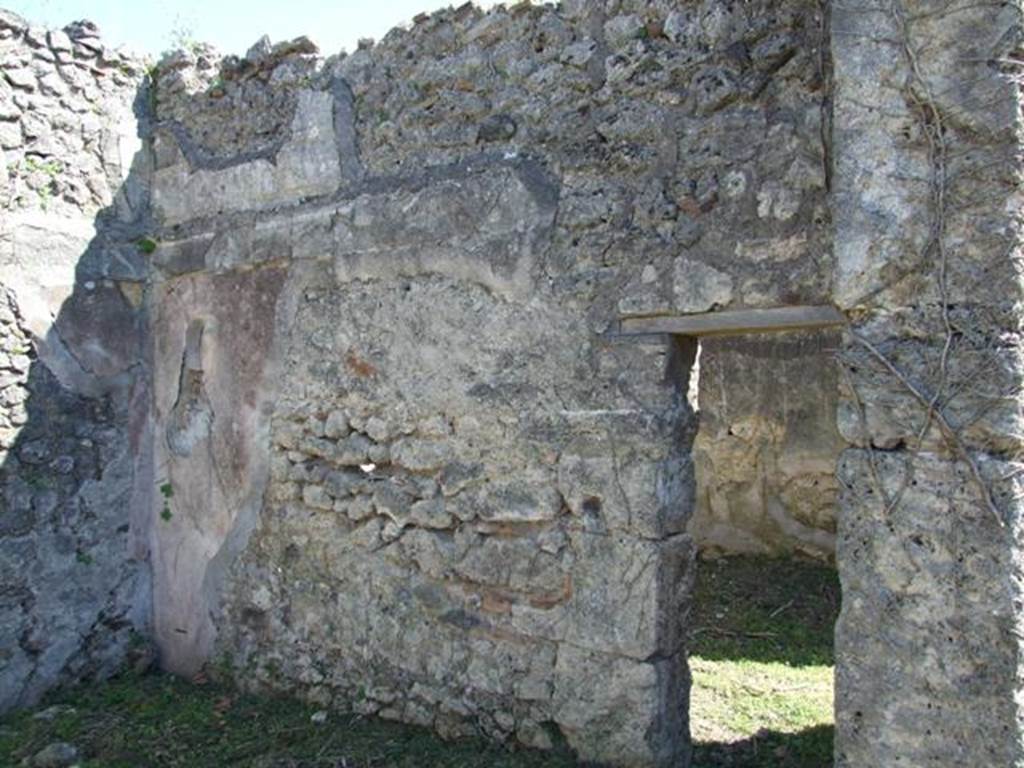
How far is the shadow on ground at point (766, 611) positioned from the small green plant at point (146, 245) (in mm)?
3389

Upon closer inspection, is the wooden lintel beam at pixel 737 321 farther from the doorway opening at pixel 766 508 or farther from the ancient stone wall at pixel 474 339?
the doorway opening at pixel 766 508

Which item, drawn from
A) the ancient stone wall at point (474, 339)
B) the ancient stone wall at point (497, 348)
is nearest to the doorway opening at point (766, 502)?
the ancient stone wall at point (474, 339)

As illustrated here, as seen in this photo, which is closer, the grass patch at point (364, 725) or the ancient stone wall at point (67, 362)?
the grass patch at point (364, 725)

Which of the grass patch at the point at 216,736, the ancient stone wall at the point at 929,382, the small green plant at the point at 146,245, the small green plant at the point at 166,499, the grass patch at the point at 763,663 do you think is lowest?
the grass patch at the point at 216,736

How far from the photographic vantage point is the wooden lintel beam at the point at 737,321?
2.75 meters

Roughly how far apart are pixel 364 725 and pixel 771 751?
1550 mm

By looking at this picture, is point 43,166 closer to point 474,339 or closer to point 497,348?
point 474,339

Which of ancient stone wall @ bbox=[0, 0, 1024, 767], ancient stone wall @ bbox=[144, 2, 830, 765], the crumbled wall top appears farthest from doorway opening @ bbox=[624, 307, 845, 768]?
the crumbled wall top

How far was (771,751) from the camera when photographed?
11.2 feet

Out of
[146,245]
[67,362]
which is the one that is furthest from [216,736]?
[146,245]

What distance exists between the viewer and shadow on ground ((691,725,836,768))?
3297 mm

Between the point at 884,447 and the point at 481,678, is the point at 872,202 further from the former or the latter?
the point at 481,678

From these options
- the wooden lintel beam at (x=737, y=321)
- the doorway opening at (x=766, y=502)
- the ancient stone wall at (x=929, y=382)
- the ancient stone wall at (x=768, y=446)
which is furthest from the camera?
the ancient stone wall at (x=768, y=446)

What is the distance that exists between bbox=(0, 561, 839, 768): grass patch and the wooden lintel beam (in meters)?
1.49
